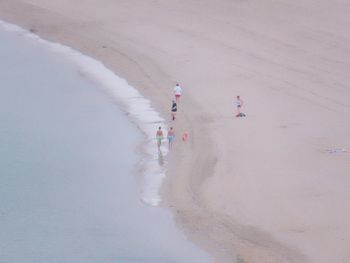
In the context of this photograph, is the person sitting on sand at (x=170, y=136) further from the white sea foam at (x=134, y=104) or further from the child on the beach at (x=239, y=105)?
the child on the beach at (x=239, y=105)

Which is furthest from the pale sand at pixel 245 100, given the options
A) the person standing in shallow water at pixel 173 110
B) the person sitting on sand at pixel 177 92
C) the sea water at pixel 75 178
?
the sea water at pixel 75 178

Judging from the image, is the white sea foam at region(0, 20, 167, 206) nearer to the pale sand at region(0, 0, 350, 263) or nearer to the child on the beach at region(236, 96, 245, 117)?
the pale sand at region(0, 0, 350, 263)

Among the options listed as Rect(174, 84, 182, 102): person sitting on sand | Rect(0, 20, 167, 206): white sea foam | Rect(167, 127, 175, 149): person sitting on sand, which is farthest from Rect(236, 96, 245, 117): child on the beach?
Rect(167, 127, 175, 149): person sitting on sand

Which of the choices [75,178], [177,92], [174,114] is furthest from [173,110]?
[75,178]

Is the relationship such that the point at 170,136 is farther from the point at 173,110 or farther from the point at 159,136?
the point at 173,110

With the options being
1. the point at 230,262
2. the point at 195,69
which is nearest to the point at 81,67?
the point at 195,69
